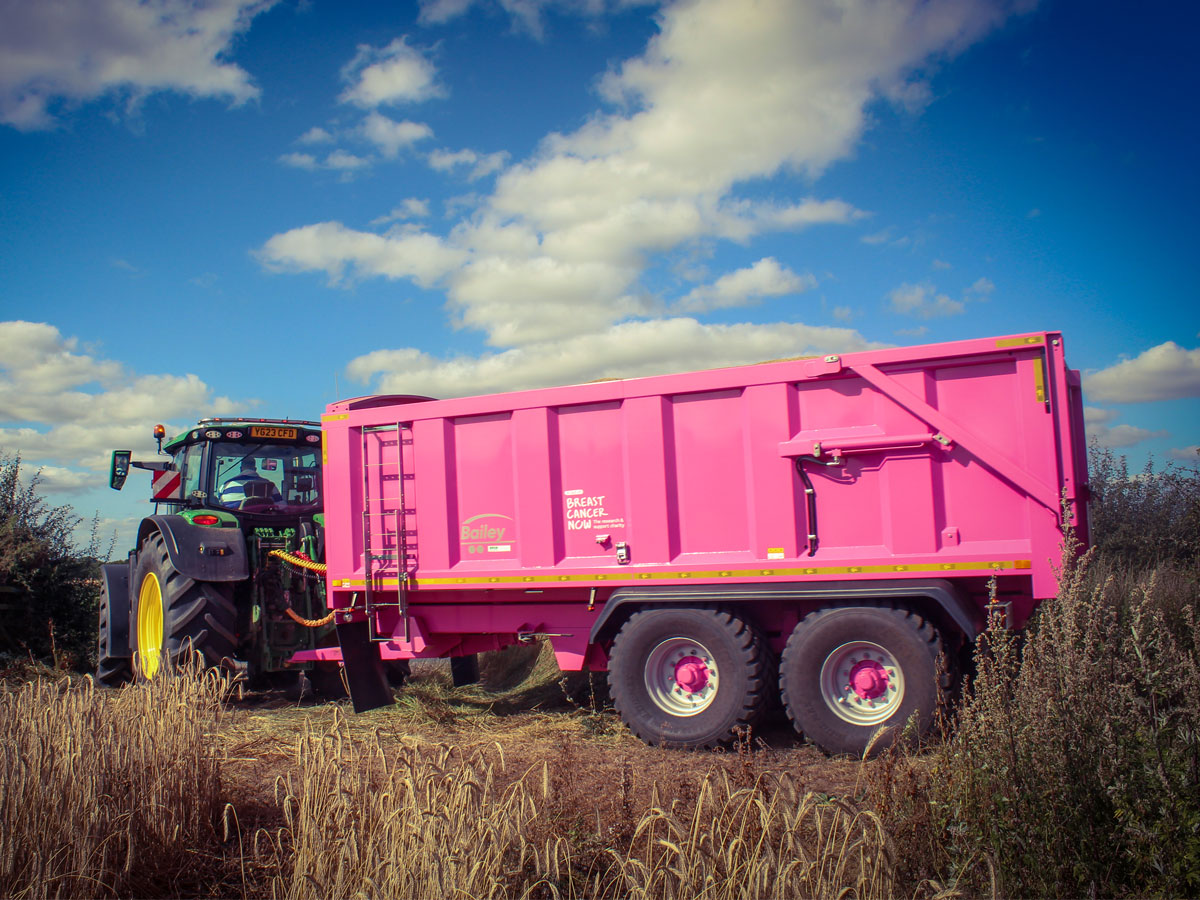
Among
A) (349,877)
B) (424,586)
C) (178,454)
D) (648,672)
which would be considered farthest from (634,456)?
(178,454)

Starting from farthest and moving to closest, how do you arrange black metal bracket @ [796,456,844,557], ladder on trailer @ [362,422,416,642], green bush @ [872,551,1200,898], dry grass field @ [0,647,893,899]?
ladder on trailer @ [362,422,416,642], black metal bracket @ [796,456,844,557], green bush @ [872,551,1200,898], dry grass field @ [0,647,893,899]

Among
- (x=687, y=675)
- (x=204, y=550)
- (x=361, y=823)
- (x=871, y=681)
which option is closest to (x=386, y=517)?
(x=204, y=550)

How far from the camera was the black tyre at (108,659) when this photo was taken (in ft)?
28.7

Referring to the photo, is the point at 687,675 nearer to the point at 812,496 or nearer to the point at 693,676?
the point at 693,676

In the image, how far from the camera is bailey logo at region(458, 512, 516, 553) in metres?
6.81

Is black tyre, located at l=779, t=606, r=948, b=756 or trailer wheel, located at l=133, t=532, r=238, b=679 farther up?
trailer wheel, located at l=133, t=532, r=238, b=679

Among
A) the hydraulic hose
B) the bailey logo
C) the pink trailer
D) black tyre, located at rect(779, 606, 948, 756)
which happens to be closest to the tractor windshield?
the hydraulic hose

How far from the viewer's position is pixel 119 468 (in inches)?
330

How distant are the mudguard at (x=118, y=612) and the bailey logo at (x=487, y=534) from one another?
4.15 metres

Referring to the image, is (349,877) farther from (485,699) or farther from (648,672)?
(485,699)

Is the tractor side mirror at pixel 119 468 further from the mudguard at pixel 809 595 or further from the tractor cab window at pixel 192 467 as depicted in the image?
the mudguard at pixel 809 595

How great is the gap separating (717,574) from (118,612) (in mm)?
6542

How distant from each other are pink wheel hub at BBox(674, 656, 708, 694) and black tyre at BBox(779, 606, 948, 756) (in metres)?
0.61

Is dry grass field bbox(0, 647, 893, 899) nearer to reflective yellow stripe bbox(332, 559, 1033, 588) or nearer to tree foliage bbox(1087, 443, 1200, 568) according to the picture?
reflective yellow stripe bbox(332, 559, 1033, 588)
